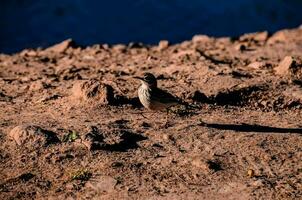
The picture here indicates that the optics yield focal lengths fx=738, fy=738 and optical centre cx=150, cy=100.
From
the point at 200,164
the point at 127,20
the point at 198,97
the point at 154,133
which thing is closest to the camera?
the point at 200,164

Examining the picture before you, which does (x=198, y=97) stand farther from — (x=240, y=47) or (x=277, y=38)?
(x=277, y=38)

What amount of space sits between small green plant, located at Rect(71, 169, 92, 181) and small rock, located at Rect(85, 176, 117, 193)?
0.32 feet

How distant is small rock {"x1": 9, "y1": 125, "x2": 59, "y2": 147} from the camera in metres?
9.15

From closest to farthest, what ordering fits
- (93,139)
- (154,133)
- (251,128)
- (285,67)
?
1. (93,139)
2. (154,133)
3. (251,128)
4. (285,67)

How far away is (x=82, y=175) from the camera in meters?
8.43

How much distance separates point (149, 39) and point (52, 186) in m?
13.1

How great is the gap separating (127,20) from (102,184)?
13.6 m

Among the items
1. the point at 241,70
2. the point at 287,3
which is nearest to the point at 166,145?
the point at 241,70

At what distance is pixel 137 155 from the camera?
8953mm

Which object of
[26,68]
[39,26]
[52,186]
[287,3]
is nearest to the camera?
[52,186]

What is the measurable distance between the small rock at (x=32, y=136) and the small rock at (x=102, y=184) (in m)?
1.11

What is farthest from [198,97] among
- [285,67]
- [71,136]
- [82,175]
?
[82,175]

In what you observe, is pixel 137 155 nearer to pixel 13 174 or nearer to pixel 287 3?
pixel 13 174

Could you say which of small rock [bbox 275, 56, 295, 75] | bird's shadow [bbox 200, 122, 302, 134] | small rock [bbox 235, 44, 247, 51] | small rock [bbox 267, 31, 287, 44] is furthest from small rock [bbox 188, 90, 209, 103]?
small rock [bbox 267, 31, 287, 44]
